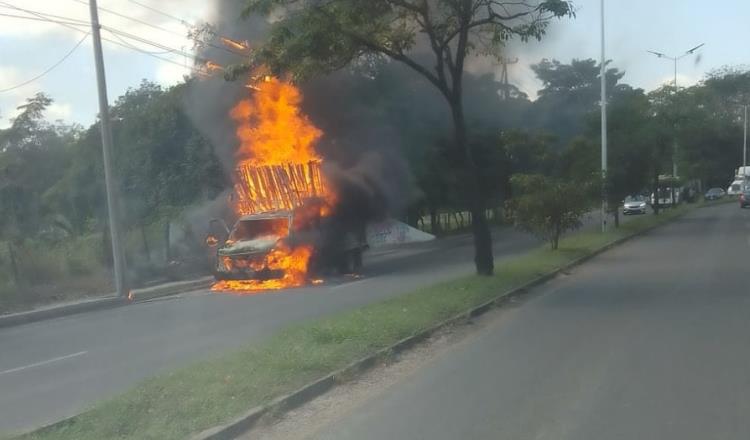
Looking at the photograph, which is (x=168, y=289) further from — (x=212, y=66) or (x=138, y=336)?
(x=138, y=336)

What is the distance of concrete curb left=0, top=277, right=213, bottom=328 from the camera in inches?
595

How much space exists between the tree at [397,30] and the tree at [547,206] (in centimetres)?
604

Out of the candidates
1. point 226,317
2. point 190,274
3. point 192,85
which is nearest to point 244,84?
point 192,85

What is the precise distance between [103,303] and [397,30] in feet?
29.1

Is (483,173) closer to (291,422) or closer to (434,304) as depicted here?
(434,304)

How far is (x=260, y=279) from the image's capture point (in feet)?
58.6

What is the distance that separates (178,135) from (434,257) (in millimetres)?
8890

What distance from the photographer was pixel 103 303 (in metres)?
17.1

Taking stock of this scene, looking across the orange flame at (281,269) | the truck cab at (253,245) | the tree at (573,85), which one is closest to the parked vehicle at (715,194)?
the tree at (573,85)

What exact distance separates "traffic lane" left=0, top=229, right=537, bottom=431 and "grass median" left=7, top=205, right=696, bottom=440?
792 millimetres

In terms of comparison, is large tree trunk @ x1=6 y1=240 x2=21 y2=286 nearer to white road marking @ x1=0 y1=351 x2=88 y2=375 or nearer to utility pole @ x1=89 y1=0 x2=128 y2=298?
utility pole @ x1=89 y1=0 x2=128 y2=298

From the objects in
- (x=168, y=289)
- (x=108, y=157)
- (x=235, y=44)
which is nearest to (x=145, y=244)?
(x=168, y=289)

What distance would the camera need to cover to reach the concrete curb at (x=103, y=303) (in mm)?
15125

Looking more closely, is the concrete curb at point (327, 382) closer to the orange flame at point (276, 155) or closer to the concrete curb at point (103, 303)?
the orange flame at point (276, 155)
